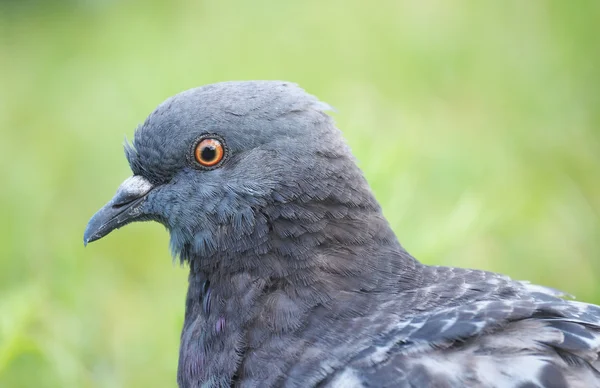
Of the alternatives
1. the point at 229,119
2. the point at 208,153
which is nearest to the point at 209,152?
the point at 208,153

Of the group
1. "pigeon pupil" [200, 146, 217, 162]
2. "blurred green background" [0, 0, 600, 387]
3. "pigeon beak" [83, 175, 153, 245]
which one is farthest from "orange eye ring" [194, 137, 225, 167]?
"blurred green background" [0, 0, 600, 387]

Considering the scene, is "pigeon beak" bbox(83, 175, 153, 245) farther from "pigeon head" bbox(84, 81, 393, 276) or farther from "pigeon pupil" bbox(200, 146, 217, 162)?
"pigeon pupil" bbox(200, 146, 217, 162)

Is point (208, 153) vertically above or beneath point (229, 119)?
beneath

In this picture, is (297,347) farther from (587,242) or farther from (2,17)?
(2,17)

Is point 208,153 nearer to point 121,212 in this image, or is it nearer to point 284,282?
point 121,212

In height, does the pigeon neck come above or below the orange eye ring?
below

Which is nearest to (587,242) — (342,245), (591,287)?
(591,287)
